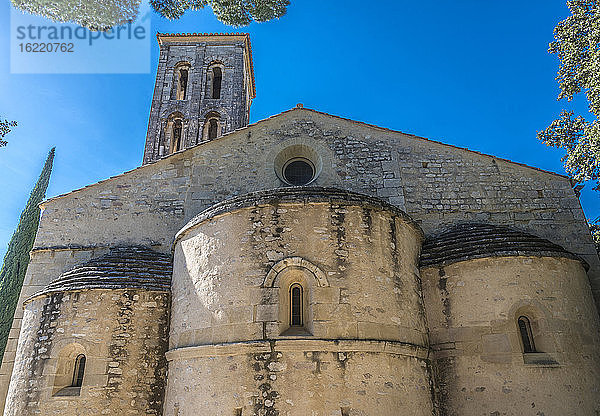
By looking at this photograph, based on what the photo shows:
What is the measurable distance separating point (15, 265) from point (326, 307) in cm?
1506

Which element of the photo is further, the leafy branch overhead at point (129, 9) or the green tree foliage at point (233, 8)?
the green tree foliage at point (233, 8)

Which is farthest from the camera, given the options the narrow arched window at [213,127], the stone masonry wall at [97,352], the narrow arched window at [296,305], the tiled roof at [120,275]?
the narrow arched window at [213,127]

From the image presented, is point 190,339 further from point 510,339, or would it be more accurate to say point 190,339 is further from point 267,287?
point 510,339

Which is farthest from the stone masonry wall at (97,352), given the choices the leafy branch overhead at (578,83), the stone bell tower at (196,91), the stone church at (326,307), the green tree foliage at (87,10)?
the stone bell tower at (196,91)

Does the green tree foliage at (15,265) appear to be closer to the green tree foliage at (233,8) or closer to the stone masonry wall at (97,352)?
the stone masonry wall at (97,352)

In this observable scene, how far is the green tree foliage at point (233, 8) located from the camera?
8867mm

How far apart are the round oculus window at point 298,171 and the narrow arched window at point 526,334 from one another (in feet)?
20.1

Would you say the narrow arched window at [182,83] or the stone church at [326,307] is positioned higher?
the narrow arched window at [182,83]

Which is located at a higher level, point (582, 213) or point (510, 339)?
point (582, 213)

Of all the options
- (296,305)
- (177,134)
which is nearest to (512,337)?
(296,305)

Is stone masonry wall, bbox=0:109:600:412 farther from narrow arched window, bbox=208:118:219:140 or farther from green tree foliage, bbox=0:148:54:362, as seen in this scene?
narrow arched window, bbox=208:118:219:140

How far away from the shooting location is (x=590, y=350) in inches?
306

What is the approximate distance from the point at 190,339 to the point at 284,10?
23.8 feet

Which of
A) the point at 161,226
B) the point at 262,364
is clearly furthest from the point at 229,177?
the point at 262,364
